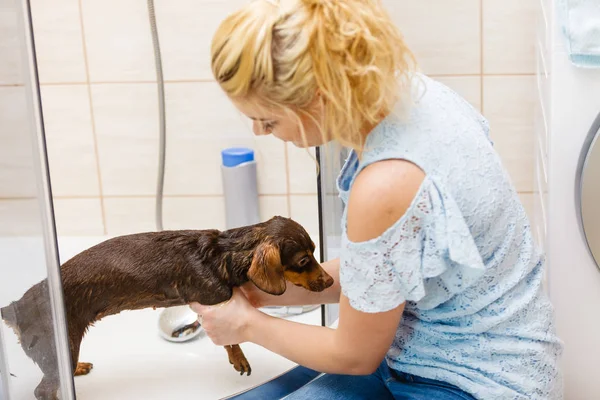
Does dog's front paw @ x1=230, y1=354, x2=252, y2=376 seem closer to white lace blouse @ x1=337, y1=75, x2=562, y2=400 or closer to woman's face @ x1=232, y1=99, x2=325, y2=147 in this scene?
white lace blouse @ x1=337, y1=75, x2=562, y2=400

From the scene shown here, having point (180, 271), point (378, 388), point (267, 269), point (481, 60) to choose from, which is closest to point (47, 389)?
point (180, 271)

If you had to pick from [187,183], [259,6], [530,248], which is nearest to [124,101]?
[187,183]

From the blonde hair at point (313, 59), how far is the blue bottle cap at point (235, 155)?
0.89m

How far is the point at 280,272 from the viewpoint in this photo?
130 cm

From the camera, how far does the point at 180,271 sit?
1.35 meters

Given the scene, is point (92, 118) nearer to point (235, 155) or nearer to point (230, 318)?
point (235, 155)

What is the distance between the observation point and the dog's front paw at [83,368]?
1.51 metres

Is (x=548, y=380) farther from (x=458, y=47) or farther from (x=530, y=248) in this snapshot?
(x=458, y=47)

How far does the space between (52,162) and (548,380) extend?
56.3 inches

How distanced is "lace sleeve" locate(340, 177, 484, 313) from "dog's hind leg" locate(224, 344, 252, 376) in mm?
432

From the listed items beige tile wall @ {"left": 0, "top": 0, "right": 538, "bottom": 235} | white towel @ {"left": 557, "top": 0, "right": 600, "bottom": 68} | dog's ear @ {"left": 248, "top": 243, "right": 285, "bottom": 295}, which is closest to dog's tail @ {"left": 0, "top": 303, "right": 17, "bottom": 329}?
dog's ear @ {"left": 248, "top": 243, "right": 285, "bottom": 295}

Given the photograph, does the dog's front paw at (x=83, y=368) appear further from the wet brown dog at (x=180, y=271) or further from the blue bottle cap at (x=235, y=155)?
the blue bottle cap at (x=235, y=155)

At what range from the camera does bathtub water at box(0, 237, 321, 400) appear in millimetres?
1521

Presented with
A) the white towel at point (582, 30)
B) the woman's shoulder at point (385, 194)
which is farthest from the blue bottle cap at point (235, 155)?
the woman's shoulder at point (385, 194)
